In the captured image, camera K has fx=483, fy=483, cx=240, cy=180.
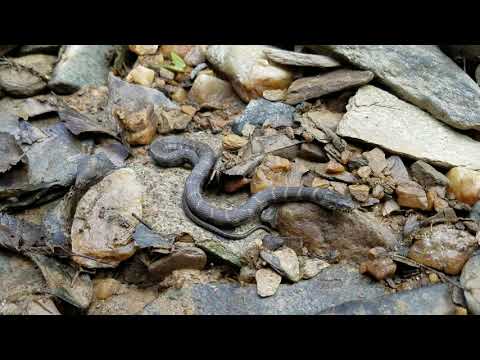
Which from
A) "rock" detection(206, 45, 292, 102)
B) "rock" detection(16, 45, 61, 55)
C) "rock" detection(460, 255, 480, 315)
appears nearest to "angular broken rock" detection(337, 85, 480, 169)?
"rock" detection(206, 45, 292, 102)

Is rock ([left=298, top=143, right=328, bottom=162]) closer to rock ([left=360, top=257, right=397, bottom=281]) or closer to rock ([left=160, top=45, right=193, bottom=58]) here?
rock ([left=360, top=257, right=397, bottom=281])

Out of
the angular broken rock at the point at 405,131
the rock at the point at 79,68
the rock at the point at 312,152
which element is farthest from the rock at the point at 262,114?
the rock at the point at 79,68

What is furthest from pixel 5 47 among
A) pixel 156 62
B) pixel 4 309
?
pixel 4 309

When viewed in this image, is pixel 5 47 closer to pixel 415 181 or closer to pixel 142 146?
pixel 142 146

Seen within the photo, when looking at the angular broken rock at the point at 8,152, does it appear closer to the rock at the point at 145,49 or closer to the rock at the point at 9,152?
the rock at the point at 9,152

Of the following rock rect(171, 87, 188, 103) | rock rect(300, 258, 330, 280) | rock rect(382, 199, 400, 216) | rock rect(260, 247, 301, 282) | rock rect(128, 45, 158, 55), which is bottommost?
rock rect(300, 258, 330, 280)

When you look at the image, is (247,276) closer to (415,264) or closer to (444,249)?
(415,264)
